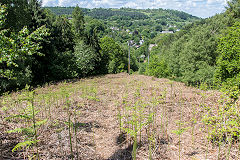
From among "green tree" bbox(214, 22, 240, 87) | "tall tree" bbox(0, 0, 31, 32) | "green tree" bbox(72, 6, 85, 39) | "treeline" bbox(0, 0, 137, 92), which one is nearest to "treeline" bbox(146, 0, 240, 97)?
"green tree" bbox(214, 22, 240, 87)

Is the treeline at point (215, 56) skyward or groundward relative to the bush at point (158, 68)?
skyward

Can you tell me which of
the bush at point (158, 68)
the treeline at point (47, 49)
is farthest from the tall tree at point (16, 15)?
the bush at point (158, 68)

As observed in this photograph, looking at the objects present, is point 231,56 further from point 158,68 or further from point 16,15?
point 158,68

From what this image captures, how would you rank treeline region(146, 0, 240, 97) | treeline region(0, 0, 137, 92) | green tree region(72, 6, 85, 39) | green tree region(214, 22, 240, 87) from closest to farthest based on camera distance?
green tree region(214, 22, 240, 87) < treeline region(146, 0, 240, 97) < treeline region(0, 0, 137, 92) < green tree region(72, 6, 85, 39)

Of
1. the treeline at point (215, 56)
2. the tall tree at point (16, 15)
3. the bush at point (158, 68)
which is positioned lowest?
the bush at point (158, 68)

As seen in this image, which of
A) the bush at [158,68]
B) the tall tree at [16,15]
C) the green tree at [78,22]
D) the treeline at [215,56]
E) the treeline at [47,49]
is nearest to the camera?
the treeline at [215,56]

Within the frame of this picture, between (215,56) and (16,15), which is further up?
(16,15)

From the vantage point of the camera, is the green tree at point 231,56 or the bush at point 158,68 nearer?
the green tree at point 231,56

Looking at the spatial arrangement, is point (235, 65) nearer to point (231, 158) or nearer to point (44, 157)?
point (231, 158)

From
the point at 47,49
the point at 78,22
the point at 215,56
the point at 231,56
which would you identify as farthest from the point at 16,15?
the point at 215,56

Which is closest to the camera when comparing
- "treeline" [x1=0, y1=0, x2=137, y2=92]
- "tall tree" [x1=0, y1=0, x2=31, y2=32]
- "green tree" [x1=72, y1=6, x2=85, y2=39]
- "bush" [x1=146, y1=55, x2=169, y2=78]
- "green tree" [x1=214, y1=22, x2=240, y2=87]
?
"green tree" [x1=214, y1=22, x2=240, y2=87]

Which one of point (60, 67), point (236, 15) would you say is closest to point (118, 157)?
point (60, 67)

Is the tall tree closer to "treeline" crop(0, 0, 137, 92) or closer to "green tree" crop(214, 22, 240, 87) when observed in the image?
"treeline" crop(0, 0, 137, 92)

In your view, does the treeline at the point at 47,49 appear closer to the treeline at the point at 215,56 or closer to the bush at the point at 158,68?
the treeline at the point at 215,56
